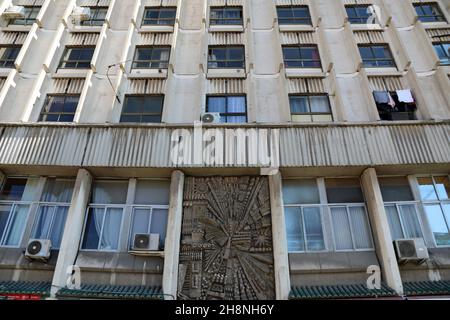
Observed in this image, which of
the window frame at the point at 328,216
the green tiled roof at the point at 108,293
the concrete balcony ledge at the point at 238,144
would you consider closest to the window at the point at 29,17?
the concrete balcony ledge at the point at 238,144

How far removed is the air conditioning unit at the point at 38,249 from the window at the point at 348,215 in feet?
28.4

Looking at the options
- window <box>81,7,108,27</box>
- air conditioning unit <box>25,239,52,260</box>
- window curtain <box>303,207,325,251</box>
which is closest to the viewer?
air conditioning unit <box>25,239,52,260</box>

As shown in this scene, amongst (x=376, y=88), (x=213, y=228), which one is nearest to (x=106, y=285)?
(x=213, y=228)

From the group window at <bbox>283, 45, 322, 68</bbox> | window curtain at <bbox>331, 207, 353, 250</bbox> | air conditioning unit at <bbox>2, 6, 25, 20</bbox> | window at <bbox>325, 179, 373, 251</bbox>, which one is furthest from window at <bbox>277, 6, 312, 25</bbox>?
air conditioning unit at <bbox>2, 6, 25, 20</bbox>

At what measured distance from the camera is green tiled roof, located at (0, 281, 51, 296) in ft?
27.8

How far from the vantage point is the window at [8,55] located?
1306 centimetres

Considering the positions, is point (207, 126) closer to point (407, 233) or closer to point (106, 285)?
point (106, 285)

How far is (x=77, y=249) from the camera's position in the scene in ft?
31.2

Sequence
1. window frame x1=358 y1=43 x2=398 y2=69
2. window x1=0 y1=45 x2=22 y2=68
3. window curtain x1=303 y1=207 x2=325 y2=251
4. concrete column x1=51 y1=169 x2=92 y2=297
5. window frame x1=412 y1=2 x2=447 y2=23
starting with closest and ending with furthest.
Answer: concrete column x1=51 y1=169 x2=92 y2=297 < window curtain x1=303 y1=207 x2=325 y2=251 < window frame x1=358 y1=43 x2=398 y2=69 < window x1=0 y1=45 x2=22 y2=68 < window frame x1=412 y1=2 x2=447 y2=23

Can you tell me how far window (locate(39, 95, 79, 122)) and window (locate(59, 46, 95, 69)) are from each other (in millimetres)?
1630

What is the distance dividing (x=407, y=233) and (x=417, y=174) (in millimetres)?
2074

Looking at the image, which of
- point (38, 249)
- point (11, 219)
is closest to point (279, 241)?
point (38, 249)

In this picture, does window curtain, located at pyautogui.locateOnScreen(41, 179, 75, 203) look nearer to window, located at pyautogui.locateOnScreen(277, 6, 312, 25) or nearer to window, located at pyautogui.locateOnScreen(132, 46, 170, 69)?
window, located at pyautogui.locateOnScreen(132, 46, 170, 69)
